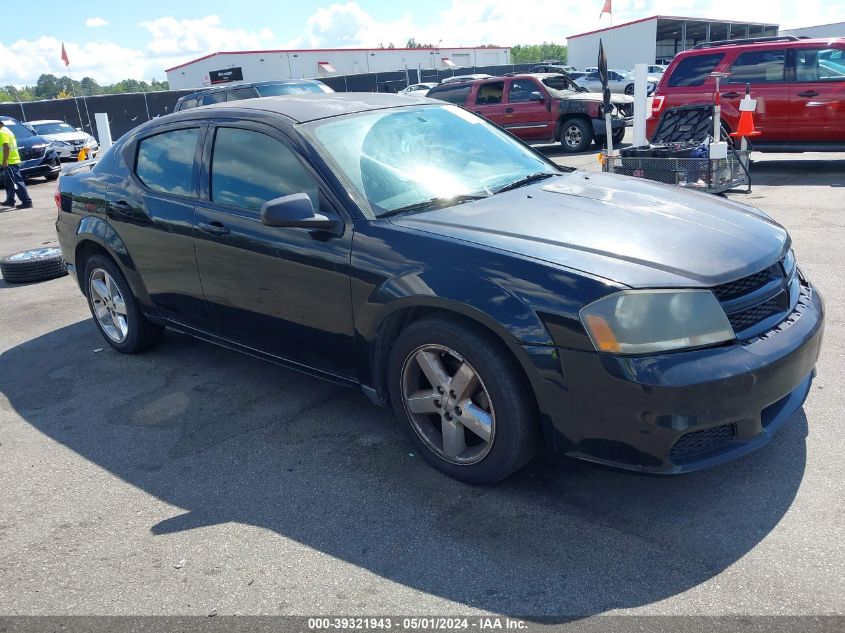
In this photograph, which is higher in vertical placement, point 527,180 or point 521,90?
point 521,90

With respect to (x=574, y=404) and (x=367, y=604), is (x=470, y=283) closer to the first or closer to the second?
(x=574, y=404)

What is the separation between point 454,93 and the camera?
57.6ft

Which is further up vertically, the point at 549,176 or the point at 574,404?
the point at 549,176

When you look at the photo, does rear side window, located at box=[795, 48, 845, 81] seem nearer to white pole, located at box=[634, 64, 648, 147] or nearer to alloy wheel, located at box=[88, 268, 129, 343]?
white pole, located at box=[634, 64, 648, 147]

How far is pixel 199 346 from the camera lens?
17.9 feet

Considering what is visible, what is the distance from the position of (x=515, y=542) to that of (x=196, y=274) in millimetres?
2509

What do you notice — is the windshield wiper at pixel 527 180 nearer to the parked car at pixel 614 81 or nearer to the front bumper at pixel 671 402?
the front bumper at pixel 671 402

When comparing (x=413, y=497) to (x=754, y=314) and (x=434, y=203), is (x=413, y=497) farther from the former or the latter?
(x=754, y=314)

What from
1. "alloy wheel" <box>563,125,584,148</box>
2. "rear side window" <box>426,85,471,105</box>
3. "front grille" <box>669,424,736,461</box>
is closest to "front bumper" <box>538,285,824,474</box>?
"front grille" <box>669,424,736,461</box>

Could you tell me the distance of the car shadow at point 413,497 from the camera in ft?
8.79

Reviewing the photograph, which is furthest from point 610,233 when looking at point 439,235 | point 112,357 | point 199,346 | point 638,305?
point 112,357

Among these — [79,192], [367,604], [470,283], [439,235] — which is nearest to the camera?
[367,604]

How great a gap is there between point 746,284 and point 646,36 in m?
51.0

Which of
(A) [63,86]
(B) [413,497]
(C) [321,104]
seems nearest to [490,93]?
(C) [321,104]
